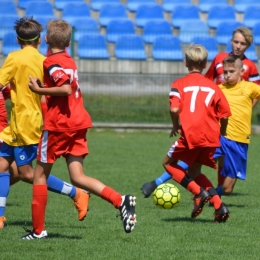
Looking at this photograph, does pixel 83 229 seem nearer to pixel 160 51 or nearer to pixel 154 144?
pixel 154 144

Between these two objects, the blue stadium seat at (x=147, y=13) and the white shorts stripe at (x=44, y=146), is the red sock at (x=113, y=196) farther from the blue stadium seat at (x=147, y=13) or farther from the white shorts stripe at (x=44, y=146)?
the blue stadium seat at (x=147, y=13)

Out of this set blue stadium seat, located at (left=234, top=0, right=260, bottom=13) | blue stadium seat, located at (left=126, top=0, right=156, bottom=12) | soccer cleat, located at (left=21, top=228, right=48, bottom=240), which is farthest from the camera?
blue stadium seat, located at (left=234, top=0, right=260, bottom=13)

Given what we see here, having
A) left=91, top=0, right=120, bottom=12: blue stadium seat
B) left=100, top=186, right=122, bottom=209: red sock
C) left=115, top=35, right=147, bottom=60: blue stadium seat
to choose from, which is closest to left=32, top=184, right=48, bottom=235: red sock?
left=100, top=186, right=122, bottom=209: red sock

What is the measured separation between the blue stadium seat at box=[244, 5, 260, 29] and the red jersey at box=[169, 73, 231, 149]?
1250cm

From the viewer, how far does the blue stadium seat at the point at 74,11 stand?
1807 centimetres

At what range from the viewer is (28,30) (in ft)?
19.9

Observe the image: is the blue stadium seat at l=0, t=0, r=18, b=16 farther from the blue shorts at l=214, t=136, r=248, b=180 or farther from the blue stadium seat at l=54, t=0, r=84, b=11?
the blue shorts at l=214, t=136, r=248, b=180

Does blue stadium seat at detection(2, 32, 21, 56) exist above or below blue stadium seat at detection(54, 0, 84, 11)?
below

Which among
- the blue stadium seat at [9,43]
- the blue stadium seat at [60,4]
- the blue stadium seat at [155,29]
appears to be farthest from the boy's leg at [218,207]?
the blue stadium seat at [60,4]

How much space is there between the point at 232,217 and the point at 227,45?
409 inches

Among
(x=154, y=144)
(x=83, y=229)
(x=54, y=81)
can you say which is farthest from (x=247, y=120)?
(x=154, y=144)

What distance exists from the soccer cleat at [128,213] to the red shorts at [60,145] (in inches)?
19.9

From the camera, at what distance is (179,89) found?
20.9 ft

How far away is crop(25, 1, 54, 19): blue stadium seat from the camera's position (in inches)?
698
